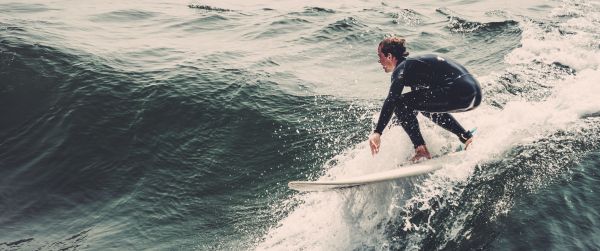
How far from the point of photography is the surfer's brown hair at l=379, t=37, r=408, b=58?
6516 millimetres

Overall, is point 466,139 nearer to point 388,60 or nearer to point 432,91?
point 432,91

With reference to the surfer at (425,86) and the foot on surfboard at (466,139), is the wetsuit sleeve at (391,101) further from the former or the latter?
the foot on surfboard at (466,139)

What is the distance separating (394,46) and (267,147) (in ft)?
12.9

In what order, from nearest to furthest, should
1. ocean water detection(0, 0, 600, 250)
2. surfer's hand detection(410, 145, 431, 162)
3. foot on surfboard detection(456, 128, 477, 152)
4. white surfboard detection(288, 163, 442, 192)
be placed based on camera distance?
1. white surfboard detection(288, 163, 442, 192)
2. ocean water detection(0, 0, 600, 250)
3. surfer's hand detection(410, 145, 431, 162)
4. foot on surfboard detection(456, 128, 477, 152)

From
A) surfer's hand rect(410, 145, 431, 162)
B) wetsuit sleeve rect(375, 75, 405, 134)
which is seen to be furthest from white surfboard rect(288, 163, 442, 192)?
wetsuit sleeve rect(375, 75, 405, 134)

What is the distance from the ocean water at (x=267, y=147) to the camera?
245 inches

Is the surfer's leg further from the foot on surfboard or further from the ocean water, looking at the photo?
the foot on surfboard

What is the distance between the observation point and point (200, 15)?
74.2 feet

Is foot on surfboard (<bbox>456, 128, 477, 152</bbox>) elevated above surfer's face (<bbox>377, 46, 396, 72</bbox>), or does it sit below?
below

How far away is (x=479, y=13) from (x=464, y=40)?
625cm

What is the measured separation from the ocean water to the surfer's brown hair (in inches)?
57.0

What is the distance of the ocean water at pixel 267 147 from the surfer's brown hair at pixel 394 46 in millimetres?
1449

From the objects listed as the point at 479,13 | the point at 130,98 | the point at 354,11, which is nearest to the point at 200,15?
the point at 354,11

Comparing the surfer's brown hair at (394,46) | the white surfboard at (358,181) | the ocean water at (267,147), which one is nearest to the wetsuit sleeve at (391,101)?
the surfer's brown hair at (394,46)
